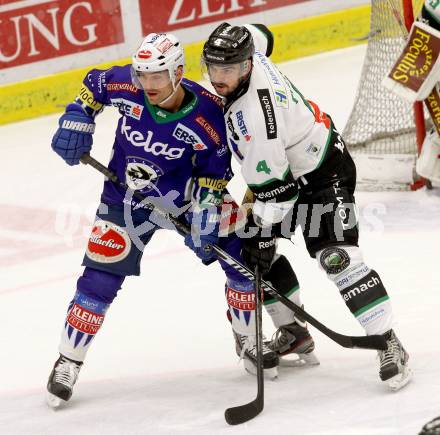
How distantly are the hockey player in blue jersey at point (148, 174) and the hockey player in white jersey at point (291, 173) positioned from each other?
0.15 m

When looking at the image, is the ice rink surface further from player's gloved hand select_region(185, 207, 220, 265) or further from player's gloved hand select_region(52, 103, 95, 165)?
player's gloved hand select_region(52, 103, 95, 165)

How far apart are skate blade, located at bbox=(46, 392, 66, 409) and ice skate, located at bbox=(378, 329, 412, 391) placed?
1055 mm

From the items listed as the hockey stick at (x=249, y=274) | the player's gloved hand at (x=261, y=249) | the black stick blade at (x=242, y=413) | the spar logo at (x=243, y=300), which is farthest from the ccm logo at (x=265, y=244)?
the black stick blade at (x=242, y=413)

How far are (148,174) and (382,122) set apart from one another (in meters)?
2.48

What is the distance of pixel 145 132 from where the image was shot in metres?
3.90

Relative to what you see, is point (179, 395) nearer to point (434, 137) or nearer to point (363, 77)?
point (434, 137)

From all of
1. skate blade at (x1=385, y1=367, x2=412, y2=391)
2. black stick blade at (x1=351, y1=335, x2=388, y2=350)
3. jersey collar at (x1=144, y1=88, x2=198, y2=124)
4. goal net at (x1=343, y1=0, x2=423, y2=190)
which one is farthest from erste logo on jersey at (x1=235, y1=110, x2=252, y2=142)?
goal net at (x1=343, y1=0, x2=423, y2=190)

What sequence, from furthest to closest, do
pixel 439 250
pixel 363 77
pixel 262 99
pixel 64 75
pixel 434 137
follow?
pixel 64 75 < pixel 363 77 < pixel 434 137 < pixel 439 250 < pixel 262 99

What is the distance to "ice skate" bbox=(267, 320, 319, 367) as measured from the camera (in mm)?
4238

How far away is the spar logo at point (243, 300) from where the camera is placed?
409 cm

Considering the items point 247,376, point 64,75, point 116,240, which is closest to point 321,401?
point 247,376

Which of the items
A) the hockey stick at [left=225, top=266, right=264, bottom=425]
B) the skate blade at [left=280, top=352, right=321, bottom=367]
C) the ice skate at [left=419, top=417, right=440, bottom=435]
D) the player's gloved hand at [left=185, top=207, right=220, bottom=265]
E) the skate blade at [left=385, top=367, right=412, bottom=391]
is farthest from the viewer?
the skate blade at [left=280, top=352, right=321, bottom=367]

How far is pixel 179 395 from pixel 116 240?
56 cm

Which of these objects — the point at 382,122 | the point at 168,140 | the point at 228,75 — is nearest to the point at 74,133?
the point at 168,140
